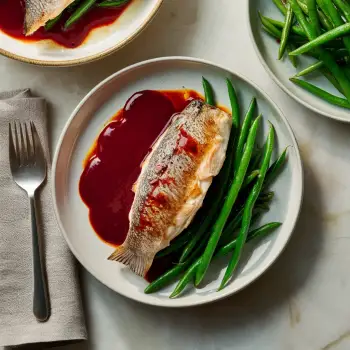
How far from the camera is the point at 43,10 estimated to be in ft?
8.48

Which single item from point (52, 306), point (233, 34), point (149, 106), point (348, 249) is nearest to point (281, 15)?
point (233, 34)

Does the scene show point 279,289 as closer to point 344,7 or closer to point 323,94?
point 323,94

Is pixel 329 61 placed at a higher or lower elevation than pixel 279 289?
higher

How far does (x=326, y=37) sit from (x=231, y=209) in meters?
0.71

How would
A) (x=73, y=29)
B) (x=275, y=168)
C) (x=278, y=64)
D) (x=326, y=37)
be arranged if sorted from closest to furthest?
(x=326, y=37) → (x=275, y=168) → (x=278, y=64) → (x=73, y=29)

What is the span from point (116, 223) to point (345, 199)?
→ 909 millimetres

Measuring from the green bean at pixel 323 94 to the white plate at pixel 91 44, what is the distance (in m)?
0.63

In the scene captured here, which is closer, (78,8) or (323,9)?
(323,9)

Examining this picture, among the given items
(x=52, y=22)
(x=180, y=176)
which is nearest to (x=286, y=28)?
(x=180, y=176)

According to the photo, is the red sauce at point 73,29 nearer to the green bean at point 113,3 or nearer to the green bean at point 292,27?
the green bean at point 113,3

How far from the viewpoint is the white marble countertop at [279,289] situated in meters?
2.60

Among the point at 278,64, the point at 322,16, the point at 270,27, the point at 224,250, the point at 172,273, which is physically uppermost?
the point at 322,16

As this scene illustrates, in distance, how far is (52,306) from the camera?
2.59 m

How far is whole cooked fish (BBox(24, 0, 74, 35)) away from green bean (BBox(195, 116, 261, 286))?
35.7 inches
